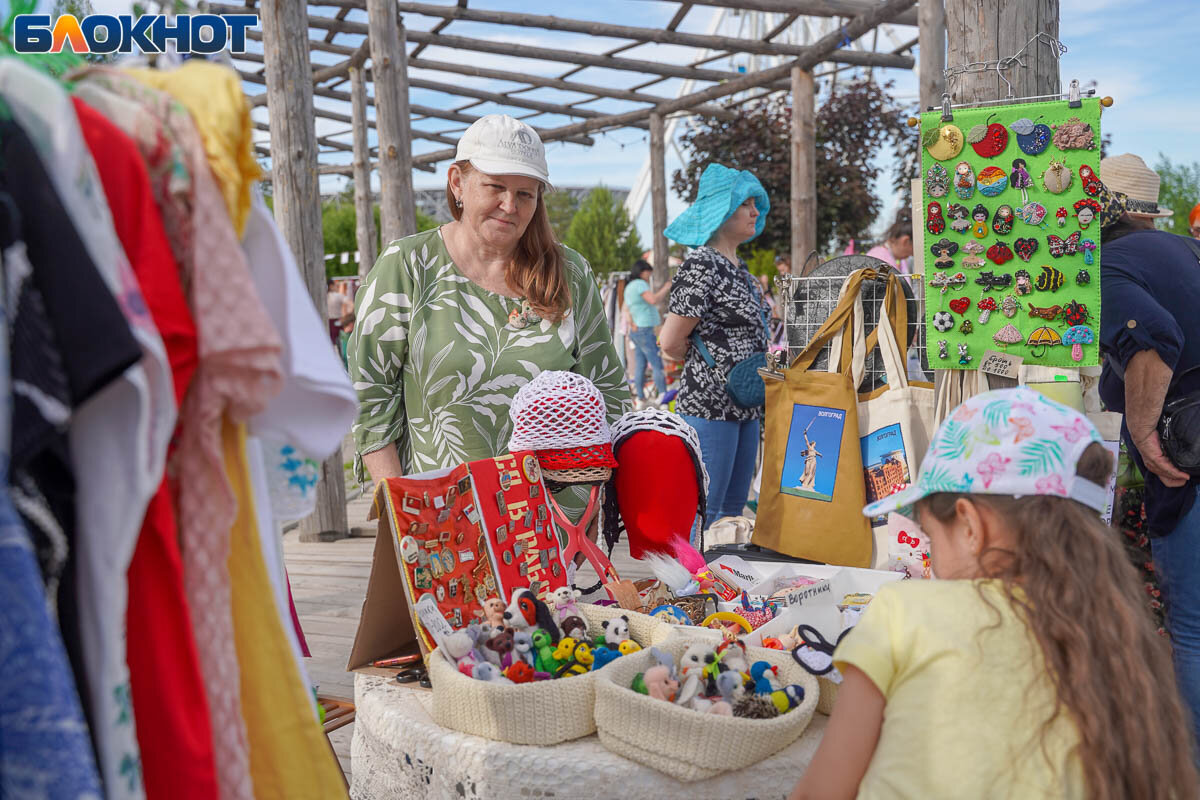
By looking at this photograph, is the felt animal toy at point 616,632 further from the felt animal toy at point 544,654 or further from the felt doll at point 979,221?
the felt doll at point 979,221

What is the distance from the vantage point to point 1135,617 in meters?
1.18

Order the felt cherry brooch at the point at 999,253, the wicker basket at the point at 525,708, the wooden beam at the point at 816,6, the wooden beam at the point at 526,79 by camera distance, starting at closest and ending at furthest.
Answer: the wicker basket at the point at 525,708
the felt cherry brooch at the point at 999,253
the wooden beam at the point at 816,6
the wooden beam at the point at 526,79

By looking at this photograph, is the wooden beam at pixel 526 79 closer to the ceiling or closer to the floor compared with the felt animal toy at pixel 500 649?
closer to the ceiling

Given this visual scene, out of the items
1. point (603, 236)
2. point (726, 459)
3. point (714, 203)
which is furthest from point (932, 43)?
point (603, 236)

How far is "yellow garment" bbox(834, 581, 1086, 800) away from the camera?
1127 mm

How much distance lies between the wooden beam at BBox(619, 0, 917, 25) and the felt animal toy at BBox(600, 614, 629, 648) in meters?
5.76

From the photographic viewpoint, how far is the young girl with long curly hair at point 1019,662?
1122mm

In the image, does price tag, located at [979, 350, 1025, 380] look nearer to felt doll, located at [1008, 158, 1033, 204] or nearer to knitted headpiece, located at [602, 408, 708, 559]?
felt doll, located at [1008, 158, 1033, 204]

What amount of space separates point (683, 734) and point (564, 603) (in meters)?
0.44

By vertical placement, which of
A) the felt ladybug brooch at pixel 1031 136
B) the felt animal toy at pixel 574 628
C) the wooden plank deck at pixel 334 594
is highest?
the felt ladybug brooch at pixel 1031 136

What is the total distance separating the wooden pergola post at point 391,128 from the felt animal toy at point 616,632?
14.8 ft

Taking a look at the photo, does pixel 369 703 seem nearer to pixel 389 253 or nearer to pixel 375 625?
pixel 375 625

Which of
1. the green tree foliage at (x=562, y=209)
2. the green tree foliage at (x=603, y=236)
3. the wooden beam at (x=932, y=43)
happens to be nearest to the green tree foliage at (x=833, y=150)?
the wooden beam at (x=932, y=43)

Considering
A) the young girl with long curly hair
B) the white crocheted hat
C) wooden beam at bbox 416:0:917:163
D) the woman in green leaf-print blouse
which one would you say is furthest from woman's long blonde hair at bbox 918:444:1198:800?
wooden beam at bbox 416:0:917:163
